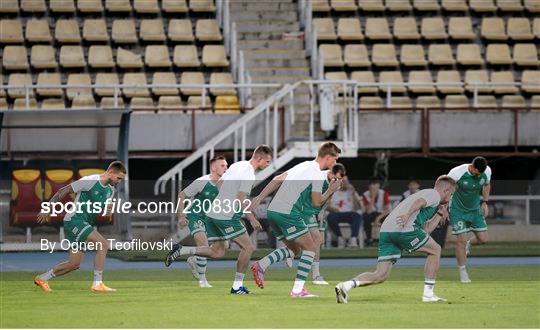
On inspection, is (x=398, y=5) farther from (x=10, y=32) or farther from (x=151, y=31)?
(x=10, y=32)

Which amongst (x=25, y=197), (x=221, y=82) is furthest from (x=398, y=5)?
(x=25, y=197)

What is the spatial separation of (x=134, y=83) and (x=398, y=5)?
652 cm

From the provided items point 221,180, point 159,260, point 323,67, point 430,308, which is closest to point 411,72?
point 323,67

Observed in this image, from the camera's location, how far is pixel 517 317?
49.5 feet

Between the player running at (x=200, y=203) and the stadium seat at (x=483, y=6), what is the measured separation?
1525 cm

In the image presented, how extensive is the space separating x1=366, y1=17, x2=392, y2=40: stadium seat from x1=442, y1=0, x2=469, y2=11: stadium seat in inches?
59.4

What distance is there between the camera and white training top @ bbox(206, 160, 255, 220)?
17.6 m

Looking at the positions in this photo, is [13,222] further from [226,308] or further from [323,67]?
[226,308]

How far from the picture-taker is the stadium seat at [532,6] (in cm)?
3394

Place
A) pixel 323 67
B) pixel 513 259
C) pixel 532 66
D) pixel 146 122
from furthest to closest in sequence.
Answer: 1. pixel 532 66
2. pixel 323 67
3. pixel 146 122
4. pixel 513 259

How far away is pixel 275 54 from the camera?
3192cm

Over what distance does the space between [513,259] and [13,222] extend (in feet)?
28.1

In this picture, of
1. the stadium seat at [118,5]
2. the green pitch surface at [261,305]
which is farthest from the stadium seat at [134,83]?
the green pitch surface at [261,305]

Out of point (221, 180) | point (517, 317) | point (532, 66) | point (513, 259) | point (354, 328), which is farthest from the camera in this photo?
point (532, 66)
